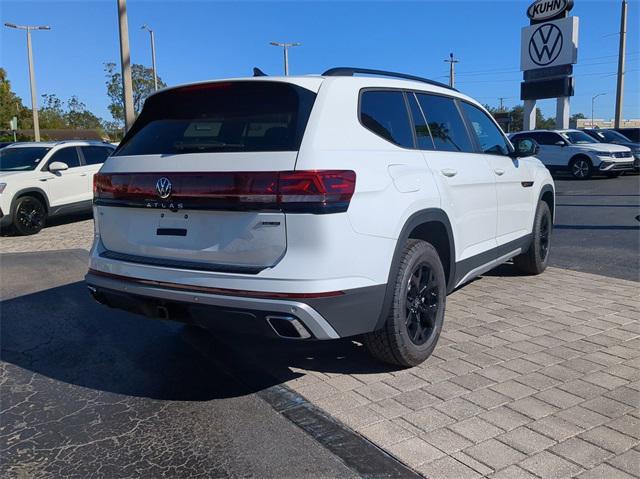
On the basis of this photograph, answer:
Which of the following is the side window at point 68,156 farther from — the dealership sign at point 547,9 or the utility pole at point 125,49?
the dealership sign at point 547,9

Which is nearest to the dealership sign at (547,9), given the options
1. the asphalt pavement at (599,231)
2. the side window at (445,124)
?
the asphalt pavement at (599,231)

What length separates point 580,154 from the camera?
65.7ft

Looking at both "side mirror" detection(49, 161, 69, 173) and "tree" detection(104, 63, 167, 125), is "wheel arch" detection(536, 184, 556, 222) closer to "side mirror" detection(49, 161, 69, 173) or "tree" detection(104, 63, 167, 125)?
"side mirror" detection(49, 161, 69, 173)

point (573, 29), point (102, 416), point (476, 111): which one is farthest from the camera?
point (573, 29)

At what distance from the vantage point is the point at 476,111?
5523 millimetres

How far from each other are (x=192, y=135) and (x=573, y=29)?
81.8 ft

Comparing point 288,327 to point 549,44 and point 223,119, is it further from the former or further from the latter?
point 549,44

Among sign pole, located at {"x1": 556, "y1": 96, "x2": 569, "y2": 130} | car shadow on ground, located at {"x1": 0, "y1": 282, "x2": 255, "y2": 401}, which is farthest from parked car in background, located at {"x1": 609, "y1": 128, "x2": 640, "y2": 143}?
car shadow on ground, located at {"x1": 0, "y1": 282, "x2": 255, "y2": 401}

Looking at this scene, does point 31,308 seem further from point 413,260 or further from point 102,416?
point 413,260

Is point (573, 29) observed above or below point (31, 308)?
above

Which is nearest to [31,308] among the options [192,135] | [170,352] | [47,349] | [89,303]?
[89,303]

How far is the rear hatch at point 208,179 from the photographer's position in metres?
3.15

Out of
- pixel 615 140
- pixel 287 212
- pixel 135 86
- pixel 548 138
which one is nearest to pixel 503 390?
pixel 287 212

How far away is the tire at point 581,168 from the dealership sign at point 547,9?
825 cm
